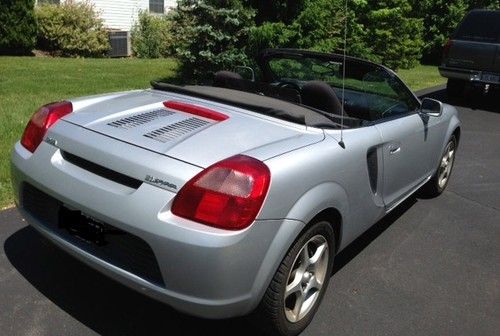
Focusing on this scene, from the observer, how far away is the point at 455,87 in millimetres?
11492

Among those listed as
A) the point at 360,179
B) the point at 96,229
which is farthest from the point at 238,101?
the point at 96,229

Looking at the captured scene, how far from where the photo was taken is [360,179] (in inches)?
121

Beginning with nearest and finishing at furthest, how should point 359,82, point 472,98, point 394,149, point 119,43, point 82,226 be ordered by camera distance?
point 82,226, point 394,149, point 359,82, point 472,98, point 119,43

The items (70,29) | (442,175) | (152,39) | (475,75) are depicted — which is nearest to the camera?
(442,175)

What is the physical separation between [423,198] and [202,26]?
5874 millimetres

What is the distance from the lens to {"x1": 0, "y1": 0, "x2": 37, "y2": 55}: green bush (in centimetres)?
1309

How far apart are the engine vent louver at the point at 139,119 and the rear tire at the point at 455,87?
9776mm

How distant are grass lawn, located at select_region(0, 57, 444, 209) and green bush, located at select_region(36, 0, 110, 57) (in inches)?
60.4

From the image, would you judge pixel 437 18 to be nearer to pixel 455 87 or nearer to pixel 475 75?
pixel 455 87

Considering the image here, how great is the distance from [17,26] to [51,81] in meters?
4.51

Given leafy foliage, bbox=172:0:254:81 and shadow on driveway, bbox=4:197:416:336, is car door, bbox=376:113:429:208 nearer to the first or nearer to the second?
shadow on driveway, bbox=4:197:416:336

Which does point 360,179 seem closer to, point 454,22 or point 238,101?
point 238,101

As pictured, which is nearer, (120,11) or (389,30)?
(389,30)

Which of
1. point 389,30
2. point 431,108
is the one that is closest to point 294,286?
point 431,108
